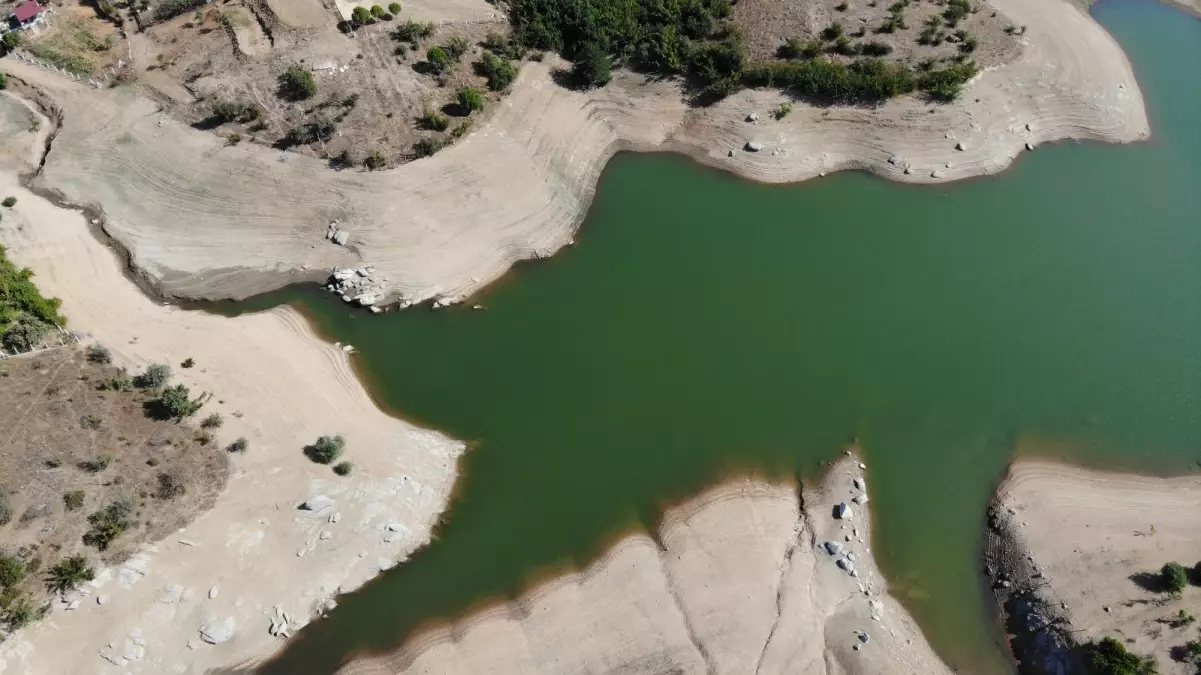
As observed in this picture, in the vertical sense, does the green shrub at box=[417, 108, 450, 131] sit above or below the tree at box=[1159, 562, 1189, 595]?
above

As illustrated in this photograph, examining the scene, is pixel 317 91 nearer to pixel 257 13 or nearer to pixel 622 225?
pixel 257 13

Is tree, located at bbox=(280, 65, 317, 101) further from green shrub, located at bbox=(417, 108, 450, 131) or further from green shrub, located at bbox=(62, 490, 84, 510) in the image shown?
green shrub, located at bbox=(62, 490, 84, 510)

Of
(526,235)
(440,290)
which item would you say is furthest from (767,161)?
(440,290)

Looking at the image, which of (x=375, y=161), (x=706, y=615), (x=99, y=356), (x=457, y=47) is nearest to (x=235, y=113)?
(x=375, y=161)

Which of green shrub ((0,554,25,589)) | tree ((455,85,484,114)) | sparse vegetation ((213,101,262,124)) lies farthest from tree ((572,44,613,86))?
green shrub ((0,554,25,589))

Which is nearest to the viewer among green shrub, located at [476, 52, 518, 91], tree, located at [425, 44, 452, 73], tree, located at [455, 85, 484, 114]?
tree, located at [455, 85, 484, 114]

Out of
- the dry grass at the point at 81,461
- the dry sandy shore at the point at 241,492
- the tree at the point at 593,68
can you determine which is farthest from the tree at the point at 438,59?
the dry grass at the point at 81,461
